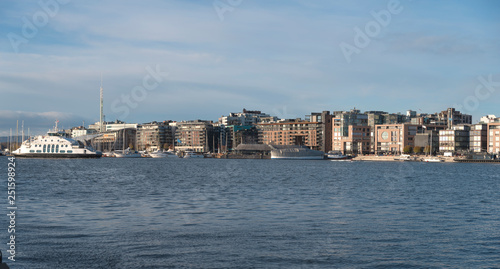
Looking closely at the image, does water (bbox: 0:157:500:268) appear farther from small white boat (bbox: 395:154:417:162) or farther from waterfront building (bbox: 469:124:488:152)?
waterfront building (bbox: 469:124:488:152)

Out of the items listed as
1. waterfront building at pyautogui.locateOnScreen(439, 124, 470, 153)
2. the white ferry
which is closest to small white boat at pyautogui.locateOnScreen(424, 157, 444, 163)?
waterfront building at pyautogui.locateOnScreen(439, 124, 470, 153)

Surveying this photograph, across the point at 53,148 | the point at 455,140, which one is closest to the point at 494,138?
the point at 455,140

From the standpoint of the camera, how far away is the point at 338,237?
2214 centimetres

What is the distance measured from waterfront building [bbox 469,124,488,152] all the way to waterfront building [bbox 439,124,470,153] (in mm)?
3222

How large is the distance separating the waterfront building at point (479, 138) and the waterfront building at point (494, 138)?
10.1 feet

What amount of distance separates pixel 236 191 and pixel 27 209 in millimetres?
17822

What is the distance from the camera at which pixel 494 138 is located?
178 metres

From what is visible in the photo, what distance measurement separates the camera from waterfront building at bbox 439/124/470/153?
189 metres

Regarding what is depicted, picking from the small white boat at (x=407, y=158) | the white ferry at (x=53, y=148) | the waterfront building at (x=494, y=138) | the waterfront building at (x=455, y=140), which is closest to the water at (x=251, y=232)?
the white ferry at (x=53, y=148)

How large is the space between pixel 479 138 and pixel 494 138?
19.6 feet

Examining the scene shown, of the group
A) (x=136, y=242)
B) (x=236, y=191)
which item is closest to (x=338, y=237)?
(x=136, y=242)

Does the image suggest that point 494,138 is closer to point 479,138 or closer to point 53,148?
point 479,138

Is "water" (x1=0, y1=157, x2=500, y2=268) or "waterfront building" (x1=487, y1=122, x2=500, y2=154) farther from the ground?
"waterfront building" (x1=487, y1=122, x2=500, y2=154)

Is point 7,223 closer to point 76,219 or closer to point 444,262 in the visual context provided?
point 76,219
